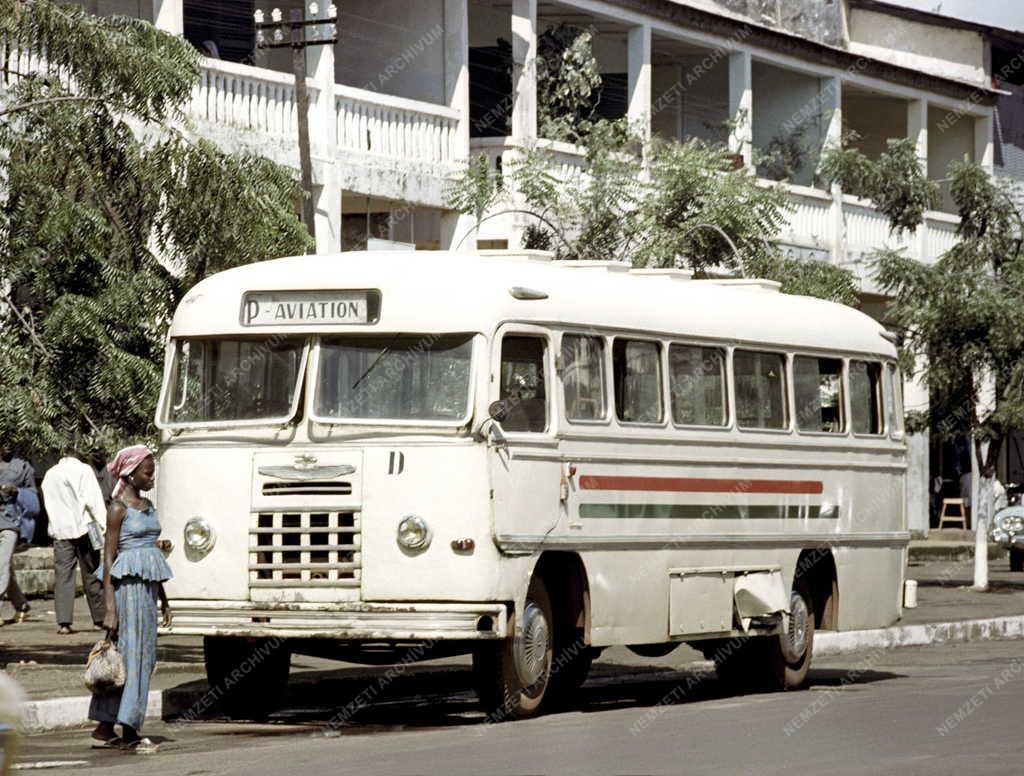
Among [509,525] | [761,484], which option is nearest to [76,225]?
[509,525]

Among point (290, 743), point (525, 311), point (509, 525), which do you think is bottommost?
point (290, 743)

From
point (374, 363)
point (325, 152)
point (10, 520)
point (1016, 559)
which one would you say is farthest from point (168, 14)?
point (1016, 559)

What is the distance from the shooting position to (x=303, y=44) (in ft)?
83.2

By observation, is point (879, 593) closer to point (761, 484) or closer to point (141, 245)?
point (761, 484)

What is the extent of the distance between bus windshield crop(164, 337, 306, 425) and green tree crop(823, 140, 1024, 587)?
16535 mm

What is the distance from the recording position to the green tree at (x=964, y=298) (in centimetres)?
2892

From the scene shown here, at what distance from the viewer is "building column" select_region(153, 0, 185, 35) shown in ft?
84.2

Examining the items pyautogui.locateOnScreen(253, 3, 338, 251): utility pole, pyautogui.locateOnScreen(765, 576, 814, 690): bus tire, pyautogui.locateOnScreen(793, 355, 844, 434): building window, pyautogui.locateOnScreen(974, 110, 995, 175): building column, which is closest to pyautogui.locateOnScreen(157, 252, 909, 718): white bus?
pyautogui.locateOnScreen(765, 576, 814, 690): bus tire

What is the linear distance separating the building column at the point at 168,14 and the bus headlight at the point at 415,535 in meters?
13.6

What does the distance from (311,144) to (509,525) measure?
49.8 ft

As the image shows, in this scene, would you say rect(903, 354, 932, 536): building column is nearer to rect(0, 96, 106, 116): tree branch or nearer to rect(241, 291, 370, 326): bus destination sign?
rect(0, 96, 106, 116): tree branch

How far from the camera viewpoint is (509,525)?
44.5ft

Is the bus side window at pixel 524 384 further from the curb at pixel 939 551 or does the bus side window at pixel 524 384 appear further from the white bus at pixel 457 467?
the curb at pixel 939 551

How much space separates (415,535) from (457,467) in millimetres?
484
